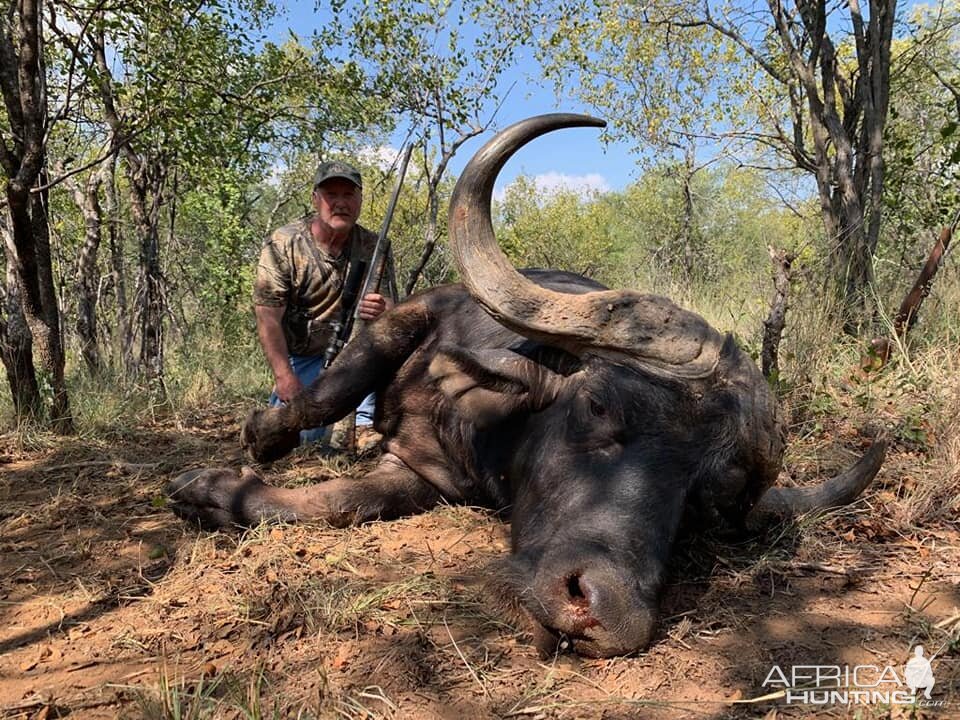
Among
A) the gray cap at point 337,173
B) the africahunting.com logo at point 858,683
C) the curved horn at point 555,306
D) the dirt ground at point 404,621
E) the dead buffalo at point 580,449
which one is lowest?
the africahunting.com logo at point 858,683

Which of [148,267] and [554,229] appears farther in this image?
[554,229]

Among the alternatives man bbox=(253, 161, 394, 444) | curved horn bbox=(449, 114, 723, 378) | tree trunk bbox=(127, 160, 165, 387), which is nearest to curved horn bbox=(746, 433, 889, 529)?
curved horn bbox=(449, 114, 723, 378)

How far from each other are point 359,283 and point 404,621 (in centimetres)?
349

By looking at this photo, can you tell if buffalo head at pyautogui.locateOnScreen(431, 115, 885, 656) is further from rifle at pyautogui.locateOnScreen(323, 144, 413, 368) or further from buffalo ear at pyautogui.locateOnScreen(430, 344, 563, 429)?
rifle at pyautogui.locateOnScreen(323, 144, 413, 368)

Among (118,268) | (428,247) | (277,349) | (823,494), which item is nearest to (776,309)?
(823,494)

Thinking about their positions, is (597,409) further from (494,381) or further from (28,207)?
(28,207)

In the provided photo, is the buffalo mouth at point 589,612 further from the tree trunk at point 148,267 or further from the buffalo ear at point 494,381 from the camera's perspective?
the tree trunk at point 148,267

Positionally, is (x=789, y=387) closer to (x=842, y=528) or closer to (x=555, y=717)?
(x=842, y=528)

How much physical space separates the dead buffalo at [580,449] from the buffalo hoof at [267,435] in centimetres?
30

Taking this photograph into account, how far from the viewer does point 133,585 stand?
2818 mm

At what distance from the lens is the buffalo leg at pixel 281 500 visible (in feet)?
11.2

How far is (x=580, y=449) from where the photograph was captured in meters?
2.69

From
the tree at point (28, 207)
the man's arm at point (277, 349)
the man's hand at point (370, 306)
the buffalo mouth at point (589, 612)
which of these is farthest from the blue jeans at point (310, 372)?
the buffalo mouth at point (589, 612)

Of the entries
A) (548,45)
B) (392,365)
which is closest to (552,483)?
(392,365)
